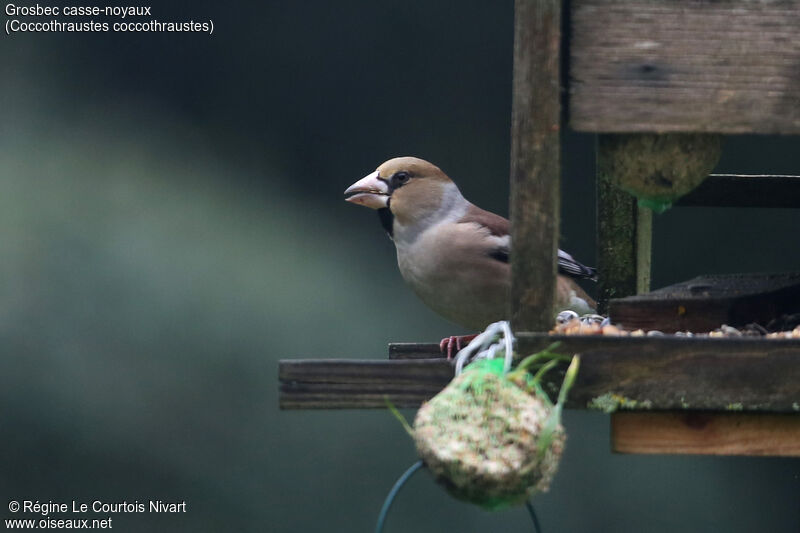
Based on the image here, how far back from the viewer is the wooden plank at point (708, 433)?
7.55ft

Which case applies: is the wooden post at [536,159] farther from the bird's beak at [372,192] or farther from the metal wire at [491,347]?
the bird's beak at [372,192]

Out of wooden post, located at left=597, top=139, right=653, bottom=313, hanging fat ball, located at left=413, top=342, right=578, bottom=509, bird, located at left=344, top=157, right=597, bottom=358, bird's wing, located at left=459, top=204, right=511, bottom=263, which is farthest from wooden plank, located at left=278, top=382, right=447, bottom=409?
bird's wing, located at left=459, top=204, right=511, bottom=263

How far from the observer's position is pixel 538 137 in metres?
2.29

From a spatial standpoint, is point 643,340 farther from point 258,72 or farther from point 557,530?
point 258,72

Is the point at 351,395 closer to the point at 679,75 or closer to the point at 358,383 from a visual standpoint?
the point at 358,383

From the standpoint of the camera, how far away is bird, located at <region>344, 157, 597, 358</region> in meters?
3.82

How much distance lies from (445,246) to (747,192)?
877 millimetres

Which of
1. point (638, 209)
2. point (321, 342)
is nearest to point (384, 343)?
point (321, 342)

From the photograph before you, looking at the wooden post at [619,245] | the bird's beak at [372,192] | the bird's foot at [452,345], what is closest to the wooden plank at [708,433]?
the bird's foot at [452,345]

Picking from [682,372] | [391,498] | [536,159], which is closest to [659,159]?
[536,159]

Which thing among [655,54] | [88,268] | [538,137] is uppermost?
[655,54]

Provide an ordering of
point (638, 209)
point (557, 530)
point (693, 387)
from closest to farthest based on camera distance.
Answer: point (693, 387)
point (638, 209)
point (557, 530)

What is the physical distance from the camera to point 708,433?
2314 millimetres

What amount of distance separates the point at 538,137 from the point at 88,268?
390 centimetres
